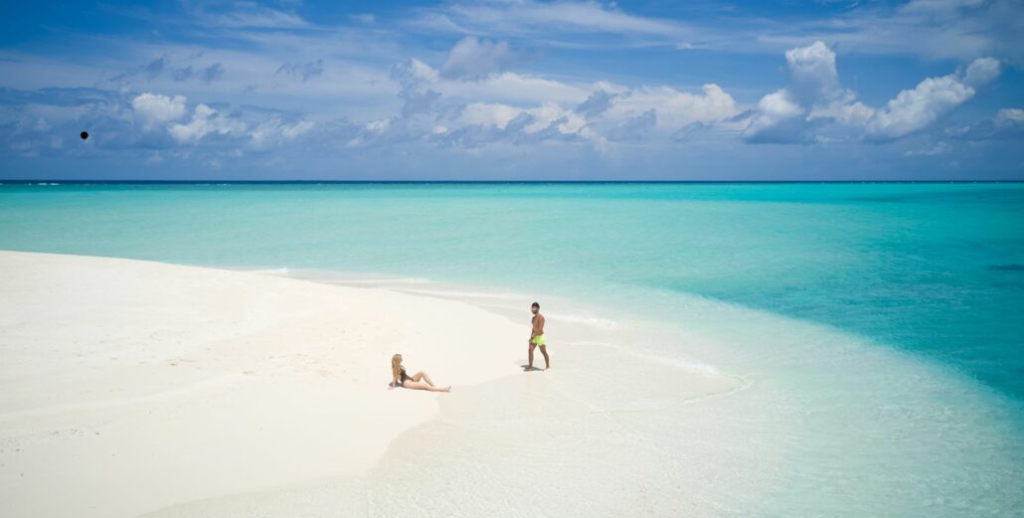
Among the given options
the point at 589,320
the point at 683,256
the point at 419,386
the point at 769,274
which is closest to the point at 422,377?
the point at 419,386

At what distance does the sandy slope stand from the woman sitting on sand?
0.16m

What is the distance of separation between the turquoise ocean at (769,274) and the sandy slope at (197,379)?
474 cm

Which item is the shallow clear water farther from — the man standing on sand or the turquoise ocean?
the man standing on sand

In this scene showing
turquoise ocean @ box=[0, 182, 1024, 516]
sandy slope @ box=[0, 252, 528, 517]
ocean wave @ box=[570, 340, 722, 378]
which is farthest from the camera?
ocean wave @ box=[570, 340, 722, 378]

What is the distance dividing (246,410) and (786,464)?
7.02m

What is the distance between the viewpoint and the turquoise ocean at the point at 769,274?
1014 centimetres

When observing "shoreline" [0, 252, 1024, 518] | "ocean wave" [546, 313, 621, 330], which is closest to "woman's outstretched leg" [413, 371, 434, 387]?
"shoreline" [0, 252, 1024, 518]

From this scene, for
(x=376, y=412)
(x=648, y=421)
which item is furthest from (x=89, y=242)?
(x=648, y=421)

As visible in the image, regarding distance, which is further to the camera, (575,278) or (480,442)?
(575,278)

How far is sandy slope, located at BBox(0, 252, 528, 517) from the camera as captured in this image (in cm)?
727

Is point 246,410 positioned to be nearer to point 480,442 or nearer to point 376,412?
point 376,412

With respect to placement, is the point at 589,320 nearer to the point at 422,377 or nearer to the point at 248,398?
the point at 422,377

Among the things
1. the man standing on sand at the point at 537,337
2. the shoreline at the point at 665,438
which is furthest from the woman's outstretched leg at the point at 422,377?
the man standing on sand at the point at 537,337

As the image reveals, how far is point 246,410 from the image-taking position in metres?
9.04
